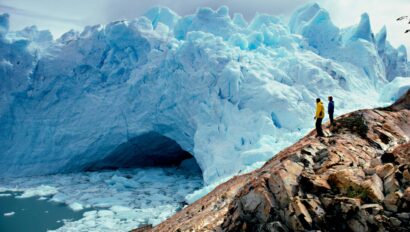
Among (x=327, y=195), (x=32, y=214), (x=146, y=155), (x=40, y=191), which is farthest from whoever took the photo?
(x=146, y=155)

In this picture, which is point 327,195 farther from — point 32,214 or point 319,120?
point 32,214

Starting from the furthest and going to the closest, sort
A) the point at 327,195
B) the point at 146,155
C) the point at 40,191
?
the point at 146,155, the point at 40,191, the point at 327,195

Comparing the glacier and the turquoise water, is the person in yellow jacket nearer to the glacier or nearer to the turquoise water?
the glacier

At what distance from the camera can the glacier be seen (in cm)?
1712

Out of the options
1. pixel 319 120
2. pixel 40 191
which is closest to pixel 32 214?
pixel 40 191

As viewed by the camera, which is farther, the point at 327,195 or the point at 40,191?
the point at 40,191

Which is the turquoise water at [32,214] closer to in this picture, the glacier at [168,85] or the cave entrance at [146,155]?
the glacier at [168,85]

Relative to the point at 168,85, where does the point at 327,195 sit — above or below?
below

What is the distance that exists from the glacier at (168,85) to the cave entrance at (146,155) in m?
0.09

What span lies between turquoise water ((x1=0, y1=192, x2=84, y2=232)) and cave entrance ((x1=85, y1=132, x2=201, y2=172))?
18.8 feet

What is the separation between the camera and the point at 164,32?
21.7 m

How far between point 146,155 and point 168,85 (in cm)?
525

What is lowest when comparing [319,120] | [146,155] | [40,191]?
[40,191]

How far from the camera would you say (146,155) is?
2222 cm
